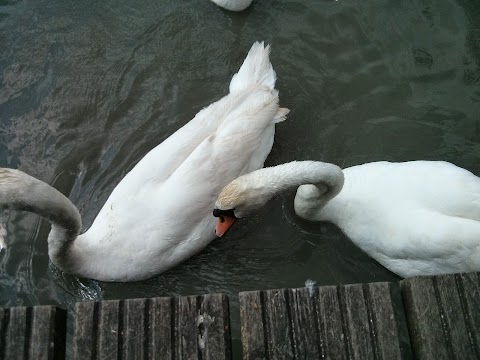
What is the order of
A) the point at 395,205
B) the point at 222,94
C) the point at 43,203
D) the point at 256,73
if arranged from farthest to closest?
the point at 222,94
the point at 256,73
the point at 395,205
the point at 43,203

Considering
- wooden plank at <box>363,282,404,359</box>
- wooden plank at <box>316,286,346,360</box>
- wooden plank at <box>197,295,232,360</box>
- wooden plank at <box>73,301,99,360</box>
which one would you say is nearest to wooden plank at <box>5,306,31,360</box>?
wooden plank at <box>73,301,99,360</box>

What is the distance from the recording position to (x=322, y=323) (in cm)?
268

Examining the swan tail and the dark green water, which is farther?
the swan tail

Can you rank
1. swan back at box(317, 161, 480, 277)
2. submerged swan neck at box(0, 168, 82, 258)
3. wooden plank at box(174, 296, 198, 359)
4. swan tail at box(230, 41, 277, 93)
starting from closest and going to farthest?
wooden plank at box(174, 296, 198, 359) < submerged swan neck at box(0, 168, 82, 258) < swan back at box(317, 161, 480, 277) < swan tail at box(230, 41, 277, 93)

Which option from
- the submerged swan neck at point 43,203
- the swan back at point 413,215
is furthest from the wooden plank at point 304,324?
the submerged swan neck at point 43,203

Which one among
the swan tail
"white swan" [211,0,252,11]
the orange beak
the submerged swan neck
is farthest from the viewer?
"white swan" [211,0,252,11]

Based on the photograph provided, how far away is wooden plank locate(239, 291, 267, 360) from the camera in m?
2.64

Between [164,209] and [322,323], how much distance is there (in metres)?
1.43

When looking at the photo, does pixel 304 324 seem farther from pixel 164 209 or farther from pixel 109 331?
pixel 164 209

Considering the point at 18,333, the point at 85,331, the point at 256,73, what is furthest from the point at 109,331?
the point at 256,73

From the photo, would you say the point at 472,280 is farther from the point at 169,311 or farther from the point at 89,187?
the point at 89,187

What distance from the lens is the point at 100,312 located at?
2.69 meters

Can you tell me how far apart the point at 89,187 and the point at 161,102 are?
3.41ft

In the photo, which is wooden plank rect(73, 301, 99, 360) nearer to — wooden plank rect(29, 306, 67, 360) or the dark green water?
wooden plank rect(29, 306, 67, 360)
